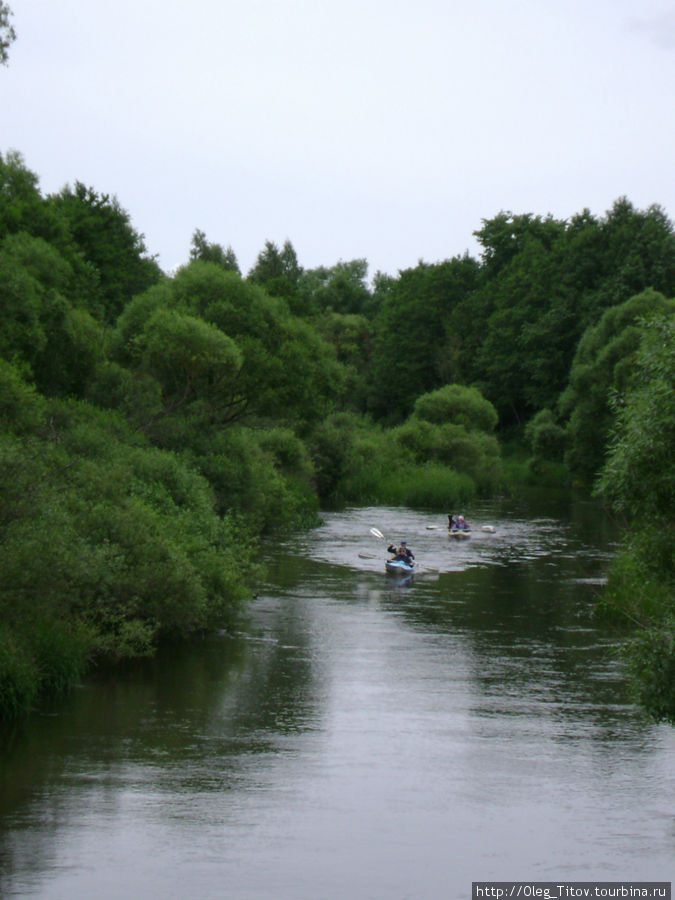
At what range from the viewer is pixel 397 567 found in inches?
1582

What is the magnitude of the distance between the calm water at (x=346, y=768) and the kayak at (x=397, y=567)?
638 centimetres

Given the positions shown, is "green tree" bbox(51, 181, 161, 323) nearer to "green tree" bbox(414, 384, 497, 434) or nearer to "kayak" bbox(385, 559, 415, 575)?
"green tree" bbox(414, 384, 497, 434)

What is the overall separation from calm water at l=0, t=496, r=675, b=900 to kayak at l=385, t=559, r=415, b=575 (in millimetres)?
6382

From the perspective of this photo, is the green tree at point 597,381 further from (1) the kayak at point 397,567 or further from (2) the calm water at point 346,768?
(2) the calm water at point 346,768

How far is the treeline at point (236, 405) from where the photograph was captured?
21.3 m

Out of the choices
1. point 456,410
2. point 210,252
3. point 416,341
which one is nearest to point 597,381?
point 456,410

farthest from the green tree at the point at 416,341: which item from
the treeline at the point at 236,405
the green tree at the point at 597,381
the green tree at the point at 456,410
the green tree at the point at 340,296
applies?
the green tree at the point at 597,381

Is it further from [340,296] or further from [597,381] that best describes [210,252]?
[597,381]

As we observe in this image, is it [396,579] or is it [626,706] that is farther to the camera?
[396,579]

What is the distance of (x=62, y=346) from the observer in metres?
41.6

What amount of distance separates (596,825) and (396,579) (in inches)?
885

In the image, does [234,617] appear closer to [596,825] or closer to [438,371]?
[596,825]

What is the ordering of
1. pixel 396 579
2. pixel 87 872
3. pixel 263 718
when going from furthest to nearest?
pixel 396 579, pixel 263 718, pixel 87 872

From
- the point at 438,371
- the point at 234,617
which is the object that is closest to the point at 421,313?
the point at 438,371
